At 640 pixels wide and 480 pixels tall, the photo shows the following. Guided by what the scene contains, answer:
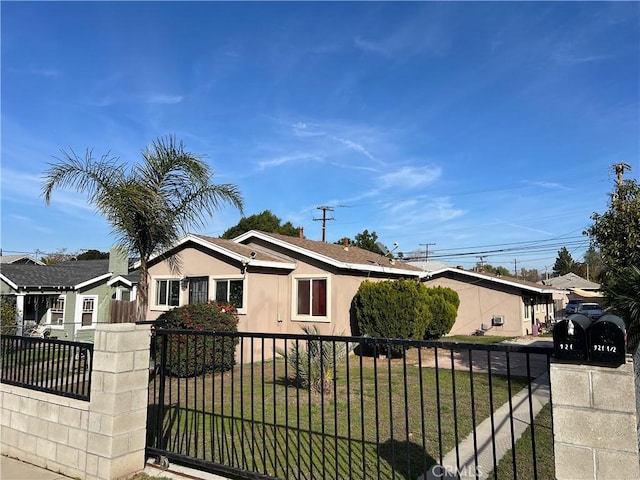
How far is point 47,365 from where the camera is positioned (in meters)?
4.87

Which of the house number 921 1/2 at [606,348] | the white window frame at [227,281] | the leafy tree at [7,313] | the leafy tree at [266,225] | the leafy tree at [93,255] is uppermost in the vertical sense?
the leafy tree at [266,225]

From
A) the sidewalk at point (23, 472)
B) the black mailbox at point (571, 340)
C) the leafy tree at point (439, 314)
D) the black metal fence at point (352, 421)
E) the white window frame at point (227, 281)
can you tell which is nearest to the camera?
the black mailbox at point (571, 340)

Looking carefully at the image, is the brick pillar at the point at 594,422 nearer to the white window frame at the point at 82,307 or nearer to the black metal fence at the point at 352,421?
the black metal fence at the point at 352,421

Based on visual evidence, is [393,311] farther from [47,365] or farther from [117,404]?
[117,404]

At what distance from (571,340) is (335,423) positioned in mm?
1899

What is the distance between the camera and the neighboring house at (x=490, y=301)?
71.2ft

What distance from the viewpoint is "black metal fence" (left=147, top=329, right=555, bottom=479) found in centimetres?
340

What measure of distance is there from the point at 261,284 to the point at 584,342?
11334mm

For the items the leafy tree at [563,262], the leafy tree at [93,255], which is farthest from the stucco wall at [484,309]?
the leafy tree at [563,262]

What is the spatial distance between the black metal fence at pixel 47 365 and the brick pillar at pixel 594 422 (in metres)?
4.12

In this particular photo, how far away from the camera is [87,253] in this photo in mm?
47094

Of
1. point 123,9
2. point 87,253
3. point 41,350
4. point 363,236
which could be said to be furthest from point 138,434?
point 87,253

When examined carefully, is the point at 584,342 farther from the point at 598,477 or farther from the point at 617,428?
the point at 598,477

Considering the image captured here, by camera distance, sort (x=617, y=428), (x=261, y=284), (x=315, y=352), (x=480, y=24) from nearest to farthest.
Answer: (x=617, y=428)
(x=315, y=352)
(x=480, y=24)
(x=261, y=284)
